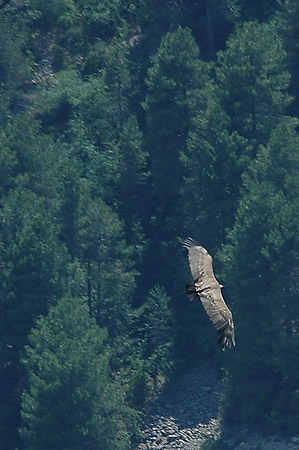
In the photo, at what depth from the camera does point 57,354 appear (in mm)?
89062

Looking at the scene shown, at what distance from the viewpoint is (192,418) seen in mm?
92500

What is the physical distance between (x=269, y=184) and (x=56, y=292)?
12.7 metres

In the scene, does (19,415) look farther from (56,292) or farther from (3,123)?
(3,123)

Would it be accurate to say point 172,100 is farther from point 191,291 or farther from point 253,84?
point 191,291

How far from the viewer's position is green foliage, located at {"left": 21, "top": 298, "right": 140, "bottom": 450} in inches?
3484

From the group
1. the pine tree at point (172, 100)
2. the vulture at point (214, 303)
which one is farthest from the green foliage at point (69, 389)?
the vulture at point (214, 303)

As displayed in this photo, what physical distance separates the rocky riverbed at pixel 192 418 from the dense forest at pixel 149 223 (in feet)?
2.63

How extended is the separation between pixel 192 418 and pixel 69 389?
7352 mm

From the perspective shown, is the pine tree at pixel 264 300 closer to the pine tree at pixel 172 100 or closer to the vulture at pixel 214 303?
the pine tree at pixel 172 100

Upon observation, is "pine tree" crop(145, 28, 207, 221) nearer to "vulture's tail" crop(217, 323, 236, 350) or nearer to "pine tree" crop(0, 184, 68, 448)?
"pine tree" crop(0, 184, 68, 448)

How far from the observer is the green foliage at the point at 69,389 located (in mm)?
88500

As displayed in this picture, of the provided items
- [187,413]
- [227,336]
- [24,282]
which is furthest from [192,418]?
[227,336]

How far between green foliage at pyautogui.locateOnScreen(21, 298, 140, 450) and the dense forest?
0.08 meters

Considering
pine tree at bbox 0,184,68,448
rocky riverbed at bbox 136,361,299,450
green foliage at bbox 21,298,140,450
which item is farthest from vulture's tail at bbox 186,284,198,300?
pine tree at bbox 0,184,68,448
